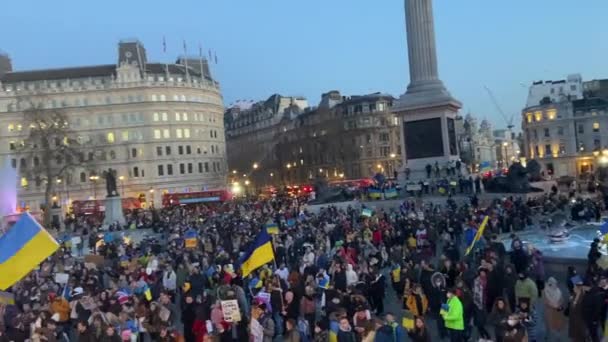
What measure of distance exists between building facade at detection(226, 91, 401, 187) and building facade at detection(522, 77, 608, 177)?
19557 millimetres

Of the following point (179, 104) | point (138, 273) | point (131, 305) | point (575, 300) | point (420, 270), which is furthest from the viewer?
point (179, 104)

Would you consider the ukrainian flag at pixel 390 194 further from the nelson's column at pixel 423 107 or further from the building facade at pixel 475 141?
the building facade at pixel 475 141

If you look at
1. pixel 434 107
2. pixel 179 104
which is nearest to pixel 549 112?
pixel 179 104

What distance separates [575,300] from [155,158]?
7931cm

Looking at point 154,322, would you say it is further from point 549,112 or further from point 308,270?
point 549,112

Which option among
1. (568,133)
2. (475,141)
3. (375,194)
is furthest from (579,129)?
(475,141)

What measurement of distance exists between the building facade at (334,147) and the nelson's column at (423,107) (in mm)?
47912

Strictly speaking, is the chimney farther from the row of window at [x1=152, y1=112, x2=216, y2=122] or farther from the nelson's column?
the nelson's column

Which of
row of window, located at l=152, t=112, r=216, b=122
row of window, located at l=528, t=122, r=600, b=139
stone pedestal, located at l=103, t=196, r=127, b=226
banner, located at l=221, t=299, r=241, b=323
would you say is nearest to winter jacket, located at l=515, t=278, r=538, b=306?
banner, located at l=221, t=299, r=241, b=323

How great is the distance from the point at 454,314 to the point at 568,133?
287 ft

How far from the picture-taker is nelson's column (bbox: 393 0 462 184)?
4241cm

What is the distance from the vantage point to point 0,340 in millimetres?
11891

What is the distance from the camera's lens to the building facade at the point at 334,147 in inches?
3757

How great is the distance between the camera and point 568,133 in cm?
9088
